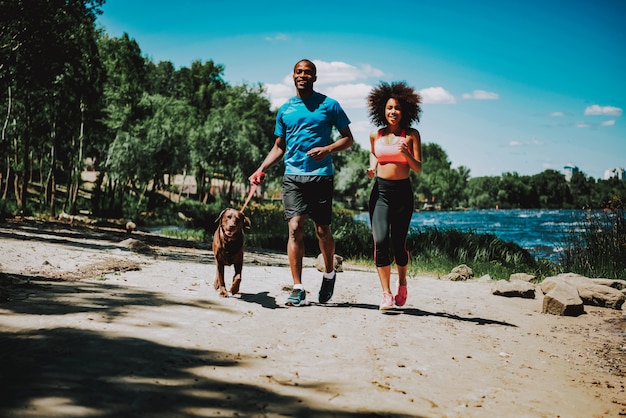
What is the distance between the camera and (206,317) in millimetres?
4605

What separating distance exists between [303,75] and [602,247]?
882 cm

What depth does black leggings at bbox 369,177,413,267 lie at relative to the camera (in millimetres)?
Result: 5664

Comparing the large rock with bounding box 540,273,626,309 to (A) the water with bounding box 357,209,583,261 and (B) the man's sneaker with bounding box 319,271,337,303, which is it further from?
(A) the water with bounding box 357,209,583,261

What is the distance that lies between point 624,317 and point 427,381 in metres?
4.44

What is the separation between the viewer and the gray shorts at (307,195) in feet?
18.3

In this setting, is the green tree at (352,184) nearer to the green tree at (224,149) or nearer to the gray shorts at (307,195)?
the green tree at (224,149)

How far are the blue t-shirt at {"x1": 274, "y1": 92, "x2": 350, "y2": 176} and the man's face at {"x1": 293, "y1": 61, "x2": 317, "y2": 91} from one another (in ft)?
0.48

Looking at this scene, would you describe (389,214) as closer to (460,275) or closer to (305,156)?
(305,156)

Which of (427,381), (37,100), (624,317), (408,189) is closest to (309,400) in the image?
(427,381)

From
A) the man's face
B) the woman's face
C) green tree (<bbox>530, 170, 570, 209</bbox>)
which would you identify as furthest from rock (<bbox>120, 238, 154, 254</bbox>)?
green tree (<bbox>530, 170, 570, 209</bbox>)

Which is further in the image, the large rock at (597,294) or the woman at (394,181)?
the large rock at (597,294)

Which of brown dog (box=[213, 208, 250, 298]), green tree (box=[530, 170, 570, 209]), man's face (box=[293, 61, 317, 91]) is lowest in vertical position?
brown dog (box=[213, 208, 250, 298])

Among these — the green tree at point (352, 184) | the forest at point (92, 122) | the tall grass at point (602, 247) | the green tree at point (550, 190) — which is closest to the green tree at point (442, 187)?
the green tree at point (550, 190)

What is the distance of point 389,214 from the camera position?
5.72m
